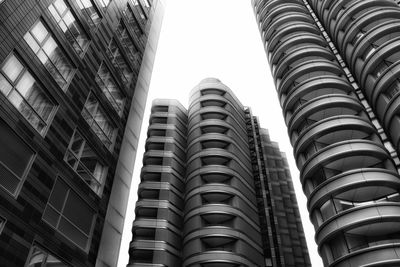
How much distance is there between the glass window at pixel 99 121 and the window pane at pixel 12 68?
156 inches

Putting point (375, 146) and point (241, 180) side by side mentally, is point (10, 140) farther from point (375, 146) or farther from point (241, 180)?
point (241, 180)

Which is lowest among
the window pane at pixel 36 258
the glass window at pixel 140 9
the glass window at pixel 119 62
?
the window pane at pixel 36 258

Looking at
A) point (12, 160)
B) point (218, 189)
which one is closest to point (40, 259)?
point (12, 160)

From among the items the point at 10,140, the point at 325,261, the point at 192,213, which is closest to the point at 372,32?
the point at 325,261

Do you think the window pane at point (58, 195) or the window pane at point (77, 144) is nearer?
the window pane at point (58, 195)

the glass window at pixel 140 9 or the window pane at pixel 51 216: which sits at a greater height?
the glass window at pixel 140 9

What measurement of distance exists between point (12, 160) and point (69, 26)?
8276 mm

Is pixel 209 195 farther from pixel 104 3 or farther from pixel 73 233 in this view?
pixel 73 233

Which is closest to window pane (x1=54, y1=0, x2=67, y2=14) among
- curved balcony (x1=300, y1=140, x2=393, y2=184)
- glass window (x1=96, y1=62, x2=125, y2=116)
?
glass window (x1=96, y1=62, x2=125, y2=116)

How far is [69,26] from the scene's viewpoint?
57.8 ft

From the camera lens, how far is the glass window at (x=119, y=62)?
21.1 metres

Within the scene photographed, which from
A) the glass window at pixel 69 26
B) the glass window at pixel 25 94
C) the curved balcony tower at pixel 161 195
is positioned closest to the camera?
the glass window at pixel 25 94

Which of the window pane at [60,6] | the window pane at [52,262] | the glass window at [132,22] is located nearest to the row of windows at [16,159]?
the window pane at [52,262]

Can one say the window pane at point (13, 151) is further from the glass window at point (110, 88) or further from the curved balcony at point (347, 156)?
the curved balcony at point (347, 156)
